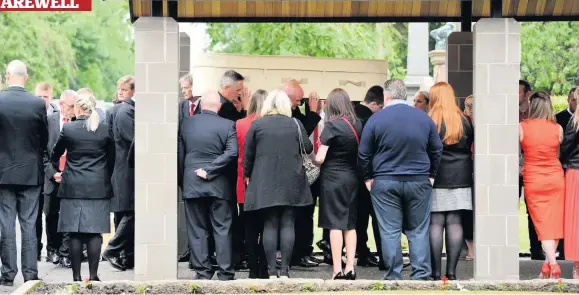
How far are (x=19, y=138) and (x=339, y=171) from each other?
3.05m

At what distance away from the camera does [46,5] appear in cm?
1161

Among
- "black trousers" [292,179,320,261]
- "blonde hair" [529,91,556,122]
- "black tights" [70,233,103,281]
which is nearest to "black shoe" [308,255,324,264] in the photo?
"black trousers" [292,179,320,261]

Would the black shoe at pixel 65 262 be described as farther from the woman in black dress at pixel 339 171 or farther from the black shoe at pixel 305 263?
the woman in black dress at pixel 339 171

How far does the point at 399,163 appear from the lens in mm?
11750

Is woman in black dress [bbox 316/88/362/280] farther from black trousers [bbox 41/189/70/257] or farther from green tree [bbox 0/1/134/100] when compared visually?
green tree [bbox 0/1/134/100]

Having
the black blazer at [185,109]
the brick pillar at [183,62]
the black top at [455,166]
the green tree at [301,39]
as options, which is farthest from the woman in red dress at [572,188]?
the green tree at [301,39]

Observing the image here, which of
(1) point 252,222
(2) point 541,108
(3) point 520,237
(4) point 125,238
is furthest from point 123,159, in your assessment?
(3) point 520,237

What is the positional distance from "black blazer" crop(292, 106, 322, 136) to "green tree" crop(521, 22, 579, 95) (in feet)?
74.3

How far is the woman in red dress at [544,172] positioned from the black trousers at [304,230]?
7.55 feet

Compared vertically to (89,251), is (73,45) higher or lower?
higher

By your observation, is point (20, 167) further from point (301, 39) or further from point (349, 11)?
point (301, 39)

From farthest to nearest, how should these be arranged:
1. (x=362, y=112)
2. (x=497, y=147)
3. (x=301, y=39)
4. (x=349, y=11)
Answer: (x=301, y=39)
(x=349, y=11)
(x=362, y=112)
(x=497, y=147)

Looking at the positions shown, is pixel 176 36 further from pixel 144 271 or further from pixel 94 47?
pixel 94 47

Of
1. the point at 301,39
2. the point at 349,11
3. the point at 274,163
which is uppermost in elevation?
the point at 301,39
